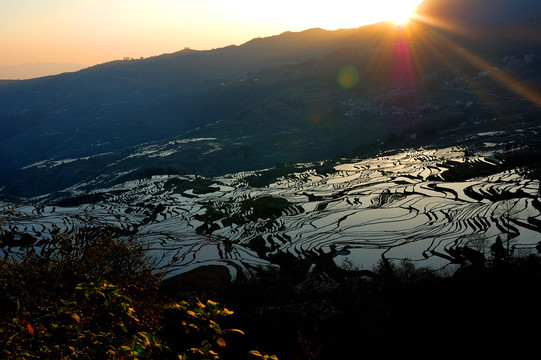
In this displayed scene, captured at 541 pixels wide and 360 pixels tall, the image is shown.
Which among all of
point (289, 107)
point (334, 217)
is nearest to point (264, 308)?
point (334, 217)

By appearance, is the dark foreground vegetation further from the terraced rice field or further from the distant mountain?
the distant mountain

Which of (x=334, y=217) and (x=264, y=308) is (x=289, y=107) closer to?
(x=334, y=217)

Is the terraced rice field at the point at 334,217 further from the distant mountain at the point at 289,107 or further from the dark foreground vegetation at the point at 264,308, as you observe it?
the distant mountain at the point at 289,107

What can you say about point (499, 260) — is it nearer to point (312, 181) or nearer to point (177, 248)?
point (177, 248)

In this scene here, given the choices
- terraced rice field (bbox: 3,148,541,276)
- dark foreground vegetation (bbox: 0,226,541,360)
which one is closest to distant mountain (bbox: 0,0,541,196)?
terraced rice field (bbox: 3,148,541,276)

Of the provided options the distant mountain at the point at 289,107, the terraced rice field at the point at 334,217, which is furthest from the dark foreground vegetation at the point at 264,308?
the distant mountain at the point at 289,107
